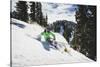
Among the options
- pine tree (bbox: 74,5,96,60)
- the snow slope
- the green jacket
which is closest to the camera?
the snow slope

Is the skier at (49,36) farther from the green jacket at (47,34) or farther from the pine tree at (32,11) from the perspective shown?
the pine tree at (32,11)

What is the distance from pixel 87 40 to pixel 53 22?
0.52 metres

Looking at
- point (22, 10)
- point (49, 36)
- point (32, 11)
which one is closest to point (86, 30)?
point (49, 36)

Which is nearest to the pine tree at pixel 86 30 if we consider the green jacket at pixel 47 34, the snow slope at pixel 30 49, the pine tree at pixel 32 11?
the snow slope at pixel 30 49

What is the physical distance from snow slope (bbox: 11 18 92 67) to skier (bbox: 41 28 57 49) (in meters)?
0.05

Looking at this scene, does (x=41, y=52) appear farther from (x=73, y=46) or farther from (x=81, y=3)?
(x=81, y=3)

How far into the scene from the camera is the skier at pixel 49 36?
219cm

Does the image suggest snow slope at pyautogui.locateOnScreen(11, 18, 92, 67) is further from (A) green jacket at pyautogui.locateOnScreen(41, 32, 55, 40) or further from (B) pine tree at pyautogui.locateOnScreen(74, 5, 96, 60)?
(B) pine tree at pyautogui.locateOnScreen(74, 5, 96, 60)

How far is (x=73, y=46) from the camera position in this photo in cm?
232

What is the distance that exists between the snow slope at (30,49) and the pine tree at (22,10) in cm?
6

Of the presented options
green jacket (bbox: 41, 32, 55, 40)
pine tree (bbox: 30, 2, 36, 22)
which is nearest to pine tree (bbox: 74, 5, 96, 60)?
green jacket (bbox: 41, 32, 55, 40)

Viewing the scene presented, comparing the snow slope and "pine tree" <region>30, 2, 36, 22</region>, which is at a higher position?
"pine tree" <region>30, 2, 36, 22</region>

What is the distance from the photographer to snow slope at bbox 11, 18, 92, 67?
80.4 inches

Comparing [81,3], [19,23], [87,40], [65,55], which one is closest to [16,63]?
[19,23]
